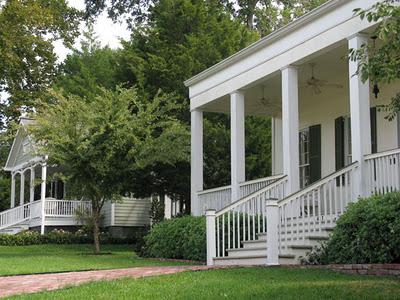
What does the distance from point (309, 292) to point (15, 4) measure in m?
25.2

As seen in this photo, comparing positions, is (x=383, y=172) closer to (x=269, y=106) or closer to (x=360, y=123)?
(x=360, y=123)

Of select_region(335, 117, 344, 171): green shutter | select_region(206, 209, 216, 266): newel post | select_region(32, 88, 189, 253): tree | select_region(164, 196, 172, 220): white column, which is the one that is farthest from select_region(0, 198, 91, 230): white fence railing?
select_region(206, 209, 216, 266): newel post

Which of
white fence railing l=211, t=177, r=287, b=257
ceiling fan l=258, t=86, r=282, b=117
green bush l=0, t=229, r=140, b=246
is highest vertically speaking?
ceiling fan l=258, t=86, r=282, b=117

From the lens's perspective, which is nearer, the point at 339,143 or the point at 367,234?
the point at 367,234

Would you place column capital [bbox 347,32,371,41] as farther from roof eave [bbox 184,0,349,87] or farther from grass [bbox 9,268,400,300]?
grass [bbox 9,268,400,300]

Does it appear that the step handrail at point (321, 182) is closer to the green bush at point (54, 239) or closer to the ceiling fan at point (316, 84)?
the ceiling fan at point (316, 84)

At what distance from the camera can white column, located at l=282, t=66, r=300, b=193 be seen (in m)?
13.4

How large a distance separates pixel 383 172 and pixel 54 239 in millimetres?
18326

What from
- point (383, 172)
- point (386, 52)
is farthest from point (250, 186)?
point (386, 52)

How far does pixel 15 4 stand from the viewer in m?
29.1

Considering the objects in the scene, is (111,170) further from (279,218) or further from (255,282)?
(255,282)

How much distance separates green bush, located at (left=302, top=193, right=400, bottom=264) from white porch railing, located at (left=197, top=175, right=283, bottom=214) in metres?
4.47

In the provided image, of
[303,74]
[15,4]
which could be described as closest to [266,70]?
[303,74]

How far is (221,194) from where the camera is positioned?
16641 millimetres
